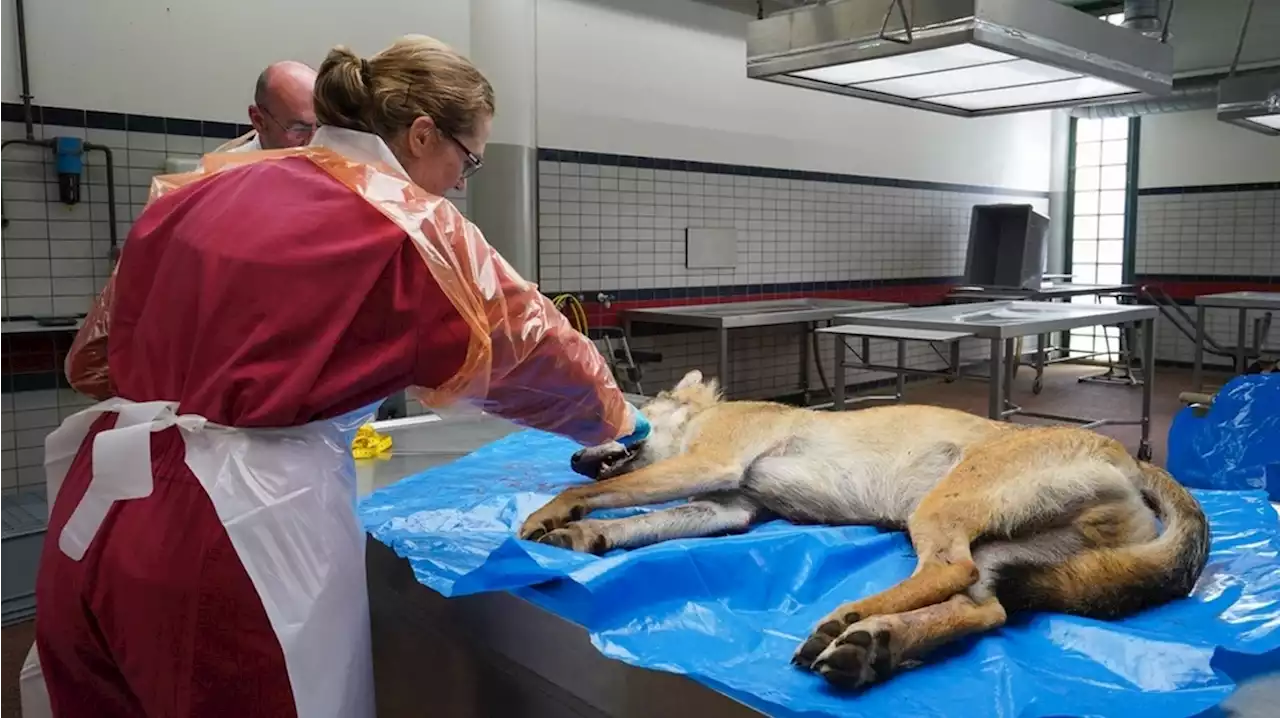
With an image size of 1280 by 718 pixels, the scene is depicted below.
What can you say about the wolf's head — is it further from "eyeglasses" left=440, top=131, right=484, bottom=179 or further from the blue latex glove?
"eyeglasses" left=440, top=131, right=484, bottom=179

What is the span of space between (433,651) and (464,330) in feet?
2.22

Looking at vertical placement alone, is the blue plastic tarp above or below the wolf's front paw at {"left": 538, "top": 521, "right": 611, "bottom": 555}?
below

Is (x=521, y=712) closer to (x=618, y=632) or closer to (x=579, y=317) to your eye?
(x=618, y=632)

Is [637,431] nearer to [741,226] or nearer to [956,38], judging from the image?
[956,38]

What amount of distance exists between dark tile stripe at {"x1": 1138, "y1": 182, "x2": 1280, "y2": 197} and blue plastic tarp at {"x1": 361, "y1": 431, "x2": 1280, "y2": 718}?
25.3ft

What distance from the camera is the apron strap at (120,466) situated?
111cm

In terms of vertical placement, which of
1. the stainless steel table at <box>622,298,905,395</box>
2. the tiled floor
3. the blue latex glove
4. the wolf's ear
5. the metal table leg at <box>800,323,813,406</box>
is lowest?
the tiled floor

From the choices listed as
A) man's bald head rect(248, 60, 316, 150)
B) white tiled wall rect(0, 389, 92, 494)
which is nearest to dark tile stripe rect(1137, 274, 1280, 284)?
man's bald head rect(248, 60, 316, 150)

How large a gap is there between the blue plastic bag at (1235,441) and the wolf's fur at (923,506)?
3.99 feet

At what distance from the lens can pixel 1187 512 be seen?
4.64ft

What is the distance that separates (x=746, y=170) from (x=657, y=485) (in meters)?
4.70

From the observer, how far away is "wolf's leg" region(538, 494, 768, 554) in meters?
1.50

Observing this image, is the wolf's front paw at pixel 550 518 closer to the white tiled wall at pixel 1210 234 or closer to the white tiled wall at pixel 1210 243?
the white tiled wall at pixel 1210 243

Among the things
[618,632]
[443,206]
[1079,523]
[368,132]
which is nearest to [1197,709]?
[1079,523]
